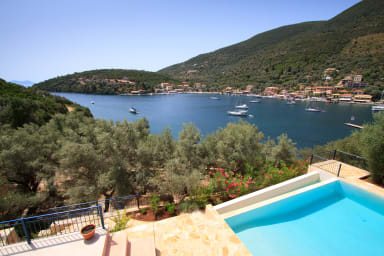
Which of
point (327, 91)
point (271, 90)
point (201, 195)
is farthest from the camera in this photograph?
point (271, 90)

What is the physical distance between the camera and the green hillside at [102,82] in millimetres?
95875

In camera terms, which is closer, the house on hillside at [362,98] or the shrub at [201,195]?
the shrub at [201,195]

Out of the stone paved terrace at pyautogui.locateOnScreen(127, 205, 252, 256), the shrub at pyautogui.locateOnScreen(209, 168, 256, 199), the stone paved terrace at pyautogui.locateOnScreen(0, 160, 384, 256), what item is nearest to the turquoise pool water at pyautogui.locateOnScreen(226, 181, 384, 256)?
the stone paved terrace at pyautogui.locateOnScreen(127, 205, 252, 256)

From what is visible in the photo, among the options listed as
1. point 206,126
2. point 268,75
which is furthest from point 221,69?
point 206,126

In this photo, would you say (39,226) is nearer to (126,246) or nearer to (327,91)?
(126,246)

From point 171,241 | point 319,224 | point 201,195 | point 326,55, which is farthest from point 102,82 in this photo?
point 326,55

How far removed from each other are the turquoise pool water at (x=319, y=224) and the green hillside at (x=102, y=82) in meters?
102

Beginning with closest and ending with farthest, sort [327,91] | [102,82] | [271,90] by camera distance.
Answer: [327,91] → [271,90] → [102,82]

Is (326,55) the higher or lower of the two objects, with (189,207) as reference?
higher

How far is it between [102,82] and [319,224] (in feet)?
374

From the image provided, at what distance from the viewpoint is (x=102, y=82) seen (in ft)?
332

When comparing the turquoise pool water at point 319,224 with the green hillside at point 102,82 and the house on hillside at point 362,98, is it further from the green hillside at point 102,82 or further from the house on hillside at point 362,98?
the green hillside at point 102,82

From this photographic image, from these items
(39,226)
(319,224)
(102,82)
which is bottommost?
(319,224)

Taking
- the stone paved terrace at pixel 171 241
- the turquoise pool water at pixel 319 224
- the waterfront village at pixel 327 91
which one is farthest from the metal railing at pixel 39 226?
the waterfront village at pixel 327 91
